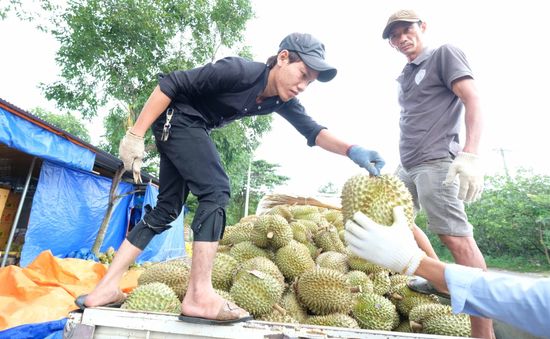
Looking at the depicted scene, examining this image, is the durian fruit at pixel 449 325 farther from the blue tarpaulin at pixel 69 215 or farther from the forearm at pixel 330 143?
the blue tarpaulin at pixel 69 215

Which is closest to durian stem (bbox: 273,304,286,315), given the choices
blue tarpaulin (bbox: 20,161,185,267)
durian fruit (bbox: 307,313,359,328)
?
durian fruit (bbox: 307,313,359,328)

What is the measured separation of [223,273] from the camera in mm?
2600

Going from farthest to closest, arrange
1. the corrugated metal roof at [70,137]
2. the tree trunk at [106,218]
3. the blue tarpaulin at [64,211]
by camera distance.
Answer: the tree trunk at [106,218] → the blue tarpaulin at [64,211] → the corrugated metal roof at [70,137]

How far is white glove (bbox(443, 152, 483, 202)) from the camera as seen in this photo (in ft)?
7.04

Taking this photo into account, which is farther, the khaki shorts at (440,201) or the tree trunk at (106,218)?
the tree trunk at (106,218)

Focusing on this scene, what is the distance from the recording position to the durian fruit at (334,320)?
85.1 inches

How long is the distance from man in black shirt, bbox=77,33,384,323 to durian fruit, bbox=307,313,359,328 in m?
0.86

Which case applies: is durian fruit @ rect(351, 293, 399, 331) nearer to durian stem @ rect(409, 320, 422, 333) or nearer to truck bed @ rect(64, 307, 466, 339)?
durian stem @ rect(409, 320, 422, 333)

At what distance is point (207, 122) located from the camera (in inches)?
86.0

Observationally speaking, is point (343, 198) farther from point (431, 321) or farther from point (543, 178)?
point (543, 178)

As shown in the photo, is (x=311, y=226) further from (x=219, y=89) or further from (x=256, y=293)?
(x=219, y=89)

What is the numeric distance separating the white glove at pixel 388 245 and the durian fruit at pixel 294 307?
112 cm

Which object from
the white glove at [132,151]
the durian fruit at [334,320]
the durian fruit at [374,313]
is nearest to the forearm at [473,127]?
the durian fruit at [374,313]

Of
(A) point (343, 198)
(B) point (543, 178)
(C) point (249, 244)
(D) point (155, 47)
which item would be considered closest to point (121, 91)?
(D) point (155, 47)
